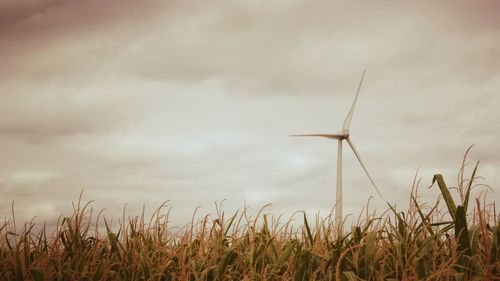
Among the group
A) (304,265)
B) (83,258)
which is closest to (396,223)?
(304,265)

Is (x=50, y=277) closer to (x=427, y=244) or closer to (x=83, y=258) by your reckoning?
(x=83, y=258)

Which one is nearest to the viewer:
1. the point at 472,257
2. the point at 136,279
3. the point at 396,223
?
the point at 472,257

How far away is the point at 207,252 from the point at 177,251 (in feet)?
2.54

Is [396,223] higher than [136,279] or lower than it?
higher

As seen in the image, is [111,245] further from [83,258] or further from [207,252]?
[207,252]

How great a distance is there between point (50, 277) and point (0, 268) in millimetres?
1396

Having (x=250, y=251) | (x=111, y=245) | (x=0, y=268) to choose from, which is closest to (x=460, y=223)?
(x=250, y=251)

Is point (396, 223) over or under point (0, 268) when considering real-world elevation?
over

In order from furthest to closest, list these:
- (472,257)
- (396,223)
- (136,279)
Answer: (396,223)
(136,279)
(472,257)

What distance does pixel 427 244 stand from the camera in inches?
376

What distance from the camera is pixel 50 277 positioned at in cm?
961

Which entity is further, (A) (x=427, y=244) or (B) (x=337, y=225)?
(B) (x=337, y=225)

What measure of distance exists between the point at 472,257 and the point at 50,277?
21.5ft

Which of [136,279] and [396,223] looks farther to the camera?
[396,223]
